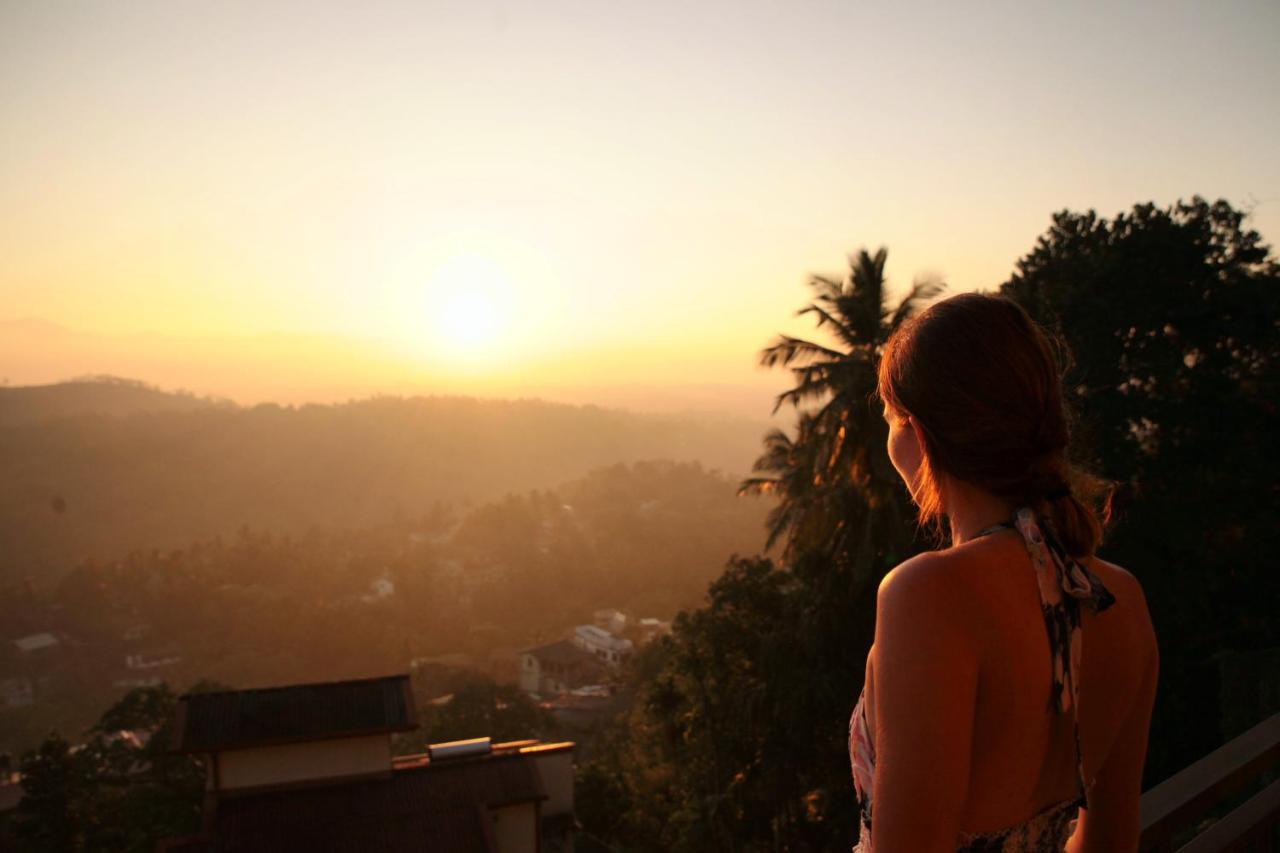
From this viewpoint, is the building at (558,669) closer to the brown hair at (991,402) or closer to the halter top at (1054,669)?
the halter top at (1054,669)

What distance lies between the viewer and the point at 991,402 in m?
1.08

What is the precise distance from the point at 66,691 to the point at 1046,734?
71.0 m

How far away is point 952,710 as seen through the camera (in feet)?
→ 3.15

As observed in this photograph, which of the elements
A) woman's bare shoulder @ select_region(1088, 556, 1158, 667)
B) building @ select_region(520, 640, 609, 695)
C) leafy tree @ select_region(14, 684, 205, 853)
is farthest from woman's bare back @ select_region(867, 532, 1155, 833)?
building @ select_region(520, 640, 609, 695)

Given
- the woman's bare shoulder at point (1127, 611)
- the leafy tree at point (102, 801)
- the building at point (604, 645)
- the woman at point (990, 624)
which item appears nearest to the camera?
the woman at point (990, 624)

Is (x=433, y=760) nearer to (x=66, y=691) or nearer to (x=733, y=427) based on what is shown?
(x=66, y=691)

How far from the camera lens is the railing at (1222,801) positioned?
1.58 m

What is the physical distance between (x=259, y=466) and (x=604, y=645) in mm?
78281

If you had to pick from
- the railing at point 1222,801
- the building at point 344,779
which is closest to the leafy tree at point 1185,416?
the building at point 344,779

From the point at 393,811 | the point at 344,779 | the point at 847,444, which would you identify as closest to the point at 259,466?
the point at 344,779

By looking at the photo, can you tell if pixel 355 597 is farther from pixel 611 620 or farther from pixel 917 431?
pixel 917 431

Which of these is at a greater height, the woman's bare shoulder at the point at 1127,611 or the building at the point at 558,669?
the woman's bare shoulder at the point at 1127,611

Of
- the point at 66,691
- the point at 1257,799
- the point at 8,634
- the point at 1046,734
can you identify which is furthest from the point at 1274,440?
the point at 8,634

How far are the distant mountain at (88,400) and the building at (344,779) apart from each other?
12517cm
